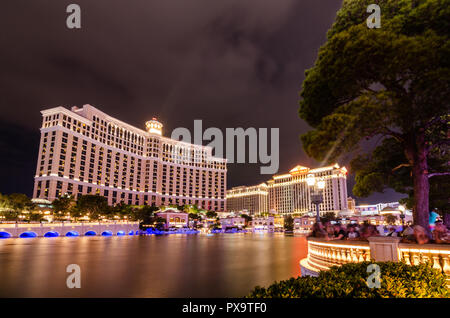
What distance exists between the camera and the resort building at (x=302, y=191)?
457 ft

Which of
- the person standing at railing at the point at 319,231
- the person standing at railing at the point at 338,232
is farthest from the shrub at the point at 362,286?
the person standing at railing at the point at 319,231

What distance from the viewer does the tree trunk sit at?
10.7 meters

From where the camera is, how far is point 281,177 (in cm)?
16600

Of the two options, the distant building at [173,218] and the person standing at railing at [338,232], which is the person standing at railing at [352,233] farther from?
the distant building at [173,218]

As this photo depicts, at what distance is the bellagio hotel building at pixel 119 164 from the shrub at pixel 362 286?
109 m

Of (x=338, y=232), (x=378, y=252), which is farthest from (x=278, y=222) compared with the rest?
(x=378, y=252)

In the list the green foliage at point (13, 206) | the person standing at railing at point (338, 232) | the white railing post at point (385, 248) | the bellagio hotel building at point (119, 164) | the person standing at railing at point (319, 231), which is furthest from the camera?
the bellagio hotel building at point (119, 164)

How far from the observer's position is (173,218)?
109062mm

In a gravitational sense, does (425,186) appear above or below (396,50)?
below

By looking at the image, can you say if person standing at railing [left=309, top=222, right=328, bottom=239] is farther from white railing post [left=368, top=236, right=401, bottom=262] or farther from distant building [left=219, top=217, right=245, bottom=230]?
distant building [left=219, top=217, right=245, bottom=230]

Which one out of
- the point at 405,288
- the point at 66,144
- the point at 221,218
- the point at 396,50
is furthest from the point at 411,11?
the point at 221,218
